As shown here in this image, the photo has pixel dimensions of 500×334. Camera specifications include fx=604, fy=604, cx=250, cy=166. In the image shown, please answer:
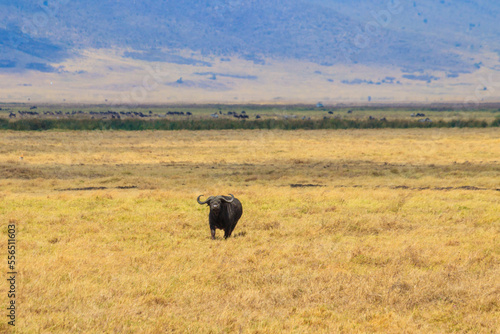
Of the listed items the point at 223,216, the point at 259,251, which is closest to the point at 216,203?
the point at 223,216

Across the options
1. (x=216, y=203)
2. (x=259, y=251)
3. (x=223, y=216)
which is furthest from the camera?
(x=223, y=216)

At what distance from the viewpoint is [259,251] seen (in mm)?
12477

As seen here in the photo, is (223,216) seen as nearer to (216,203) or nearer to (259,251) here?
(216,203)

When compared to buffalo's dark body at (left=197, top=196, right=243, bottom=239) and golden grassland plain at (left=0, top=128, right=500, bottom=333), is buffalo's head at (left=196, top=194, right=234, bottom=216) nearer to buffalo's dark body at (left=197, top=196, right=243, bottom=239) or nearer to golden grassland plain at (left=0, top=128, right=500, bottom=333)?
buffalo's dark body at (left=197, top=196, right=243, bottom=239)

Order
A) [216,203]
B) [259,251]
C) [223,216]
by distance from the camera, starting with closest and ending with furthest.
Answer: [259,251] < [216,203] < [223,216]

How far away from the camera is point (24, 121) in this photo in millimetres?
61531

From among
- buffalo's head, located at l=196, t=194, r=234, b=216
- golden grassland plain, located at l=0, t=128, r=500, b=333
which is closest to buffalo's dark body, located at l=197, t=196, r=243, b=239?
buffalo's head, located at l=196, t=194, r=234, b=216

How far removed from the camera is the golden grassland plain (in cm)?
845

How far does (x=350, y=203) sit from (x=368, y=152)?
863 inches

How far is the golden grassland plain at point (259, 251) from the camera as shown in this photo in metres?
8.45

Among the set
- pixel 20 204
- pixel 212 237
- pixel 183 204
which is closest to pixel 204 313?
pixel 212 237

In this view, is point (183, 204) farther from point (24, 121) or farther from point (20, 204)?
point (24, 121)

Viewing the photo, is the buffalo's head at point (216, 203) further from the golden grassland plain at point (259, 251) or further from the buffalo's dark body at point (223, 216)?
the golden grassland plain at point (259, 251)

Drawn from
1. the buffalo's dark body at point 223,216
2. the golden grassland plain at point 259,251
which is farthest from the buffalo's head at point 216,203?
the golden grassland plain at point 259,251
